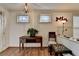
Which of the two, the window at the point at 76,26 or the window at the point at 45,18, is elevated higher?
the window at the point at 45,18

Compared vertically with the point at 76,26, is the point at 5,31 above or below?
below

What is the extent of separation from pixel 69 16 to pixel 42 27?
1.44m

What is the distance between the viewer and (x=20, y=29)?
7.02 metres

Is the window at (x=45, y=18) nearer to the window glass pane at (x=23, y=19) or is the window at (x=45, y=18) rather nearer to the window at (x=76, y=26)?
the window glass pane at (x=23, y=19)

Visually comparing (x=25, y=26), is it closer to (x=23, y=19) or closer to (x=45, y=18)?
(x=23, y=19)

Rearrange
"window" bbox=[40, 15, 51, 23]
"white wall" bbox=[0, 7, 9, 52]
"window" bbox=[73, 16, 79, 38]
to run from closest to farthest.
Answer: "white wall" bbox=[0, 7, 9, 52], "window" bbox=[40, 15, 51, 23], "window" bbox=[73, 16, 79, 38]

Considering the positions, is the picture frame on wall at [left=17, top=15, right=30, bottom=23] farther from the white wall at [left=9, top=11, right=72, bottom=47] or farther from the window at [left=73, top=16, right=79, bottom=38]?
the window at [left=73, top=16, right=79, bottom=38]

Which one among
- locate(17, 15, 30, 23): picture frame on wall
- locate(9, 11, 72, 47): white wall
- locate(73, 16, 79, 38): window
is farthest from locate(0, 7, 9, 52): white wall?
locate(73, 16, 79, 38): window

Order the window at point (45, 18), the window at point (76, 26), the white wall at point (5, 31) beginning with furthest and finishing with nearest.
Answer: the window at point (76, 26)
the window at point (45, 18)
the white wall at point (5, 31)

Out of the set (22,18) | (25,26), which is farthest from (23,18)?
(25,26)

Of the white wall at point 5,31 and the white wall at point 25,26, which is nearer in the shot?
the white wall at point 5,31

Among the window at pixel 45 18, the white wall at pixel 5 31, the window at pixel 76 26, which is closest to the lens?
the white wall at pixel 5 31

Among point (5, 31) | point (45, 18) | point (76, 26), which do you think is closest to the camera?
point (5, 31)

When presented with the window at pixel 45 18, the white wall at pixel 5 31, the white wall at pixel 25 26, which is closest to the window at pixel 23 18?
Result: the white wall at pixel 25 26
